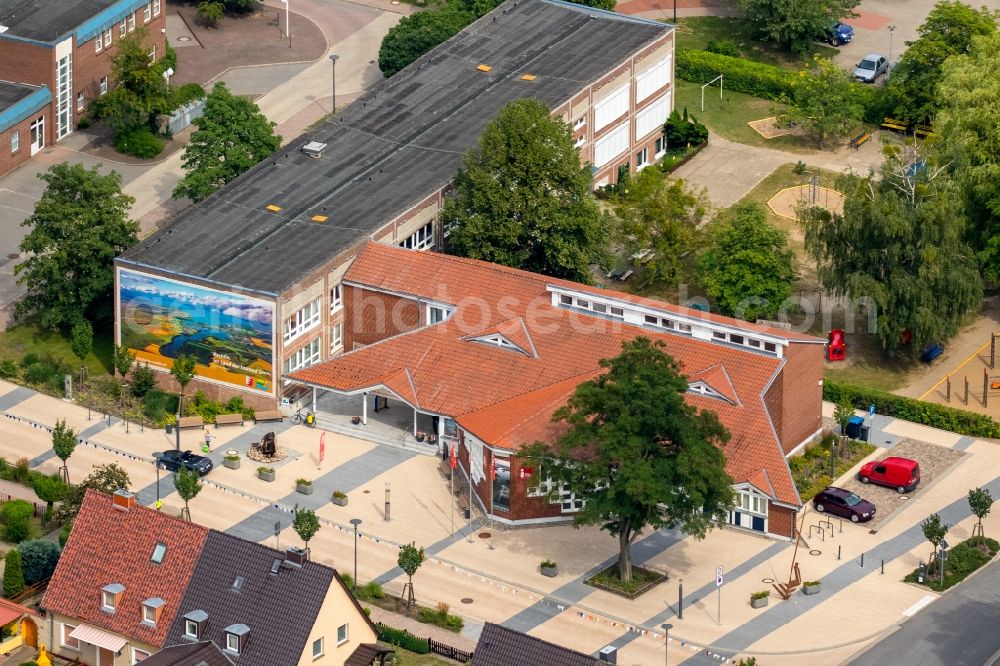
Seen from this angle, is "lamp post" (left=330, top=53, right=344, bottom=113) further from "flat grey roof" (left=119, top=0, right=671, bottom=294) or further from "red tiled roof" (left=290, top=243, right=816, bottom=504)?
"red tiled roof" (left=290, top=243, right=816, bottom=504)

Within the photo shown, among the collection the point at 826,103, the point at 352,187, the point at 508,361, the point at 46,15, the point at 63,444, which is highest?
the point at 46,15

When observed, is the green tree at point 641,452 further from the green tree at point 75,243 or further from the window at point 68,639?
the green tree at point 75,243

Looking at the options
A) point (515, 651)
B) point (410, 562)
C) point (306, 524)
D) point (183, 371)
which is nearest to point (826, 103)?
point (183, 371)

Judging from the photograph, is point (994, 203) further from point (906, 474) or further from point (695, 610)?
point (695, 610)

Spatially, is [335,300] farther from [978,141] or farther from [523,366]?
[978,141]

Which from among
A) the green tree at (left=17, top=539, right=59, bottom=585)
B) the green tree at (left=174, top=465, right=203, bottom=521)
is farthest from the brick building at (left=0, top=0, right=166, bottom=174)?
the green tree at (left=17, top=539, right=59, bottom=585)

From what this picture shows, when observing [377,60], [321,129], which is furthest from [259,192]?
[377,60]
